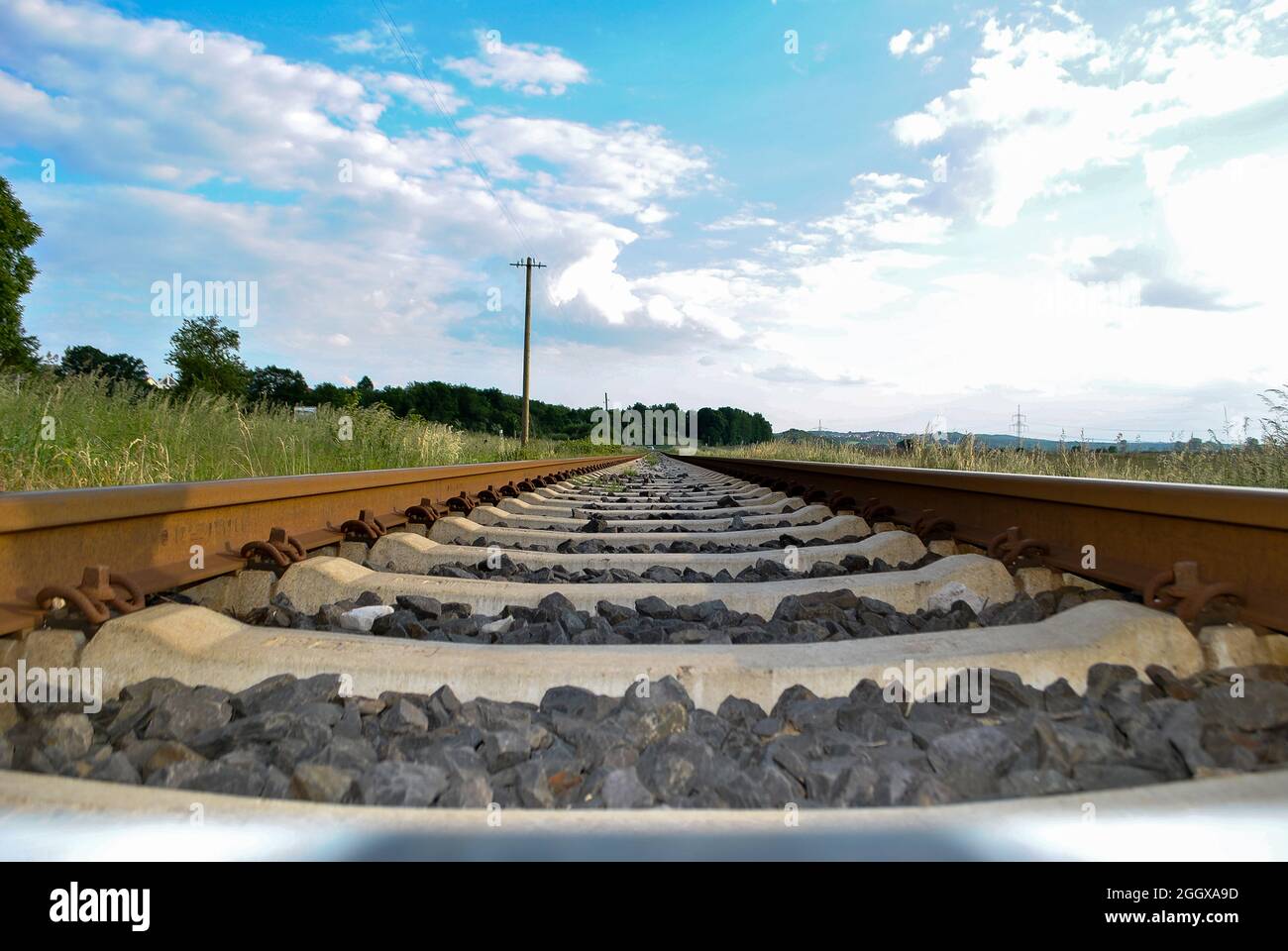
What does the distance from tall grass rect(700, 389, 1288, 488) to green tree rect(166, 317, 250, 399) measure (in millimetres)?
47797

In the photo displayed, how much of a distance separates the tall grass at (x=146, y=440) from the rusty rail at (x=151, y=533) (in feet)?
4.84

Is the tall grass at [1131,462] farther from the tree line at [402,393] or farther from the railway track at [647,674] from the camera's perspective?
the tree line at [402,393]

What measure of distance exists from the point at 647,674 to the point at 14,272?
44522mm

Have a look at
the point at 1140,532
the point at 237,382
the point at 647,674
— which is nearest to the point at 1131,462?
the point at 1140,532

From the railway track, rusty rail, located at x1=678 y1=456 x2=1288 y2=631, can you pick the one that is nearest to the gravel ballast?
the railway track

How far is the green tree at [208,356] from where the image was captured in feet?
163

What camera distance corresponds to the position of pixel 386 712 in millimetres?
1665

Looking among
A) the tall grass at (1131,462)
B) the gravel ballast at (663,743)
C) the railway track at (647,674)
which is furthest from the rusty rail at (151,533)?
the tall grass at (1131,462)

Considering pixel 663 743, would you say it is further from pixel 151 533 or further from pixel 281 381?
pixel 281 381

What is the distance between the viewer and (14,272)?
34.7m

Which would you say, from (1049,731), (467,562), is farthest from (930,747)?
(467,562)

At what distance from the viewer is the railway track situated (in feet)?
4.31
